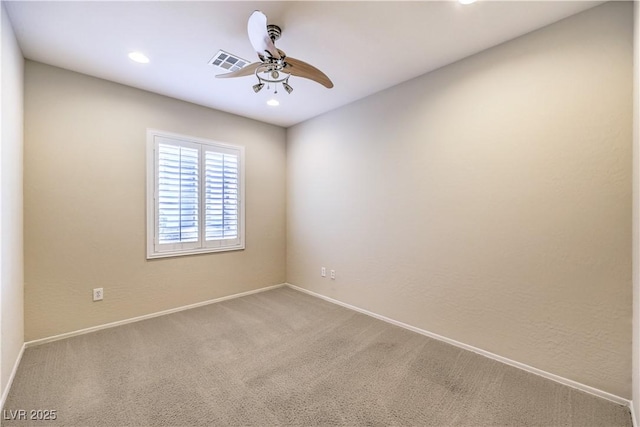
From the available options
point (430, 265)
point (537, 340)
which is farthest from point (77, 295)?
point (537, 340)

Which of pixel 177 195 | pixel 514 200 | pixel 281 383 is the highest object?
pixel 177 195

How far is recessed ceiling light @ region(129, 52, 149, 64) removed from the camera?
2.44 metres

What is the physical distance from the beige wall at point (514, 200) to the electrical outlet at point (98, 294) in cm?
288

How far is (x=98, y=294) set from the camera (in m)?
2.90

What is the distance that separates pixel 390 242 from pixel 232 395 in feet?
6.92

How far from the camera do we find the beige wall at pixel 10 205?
1.85 meters

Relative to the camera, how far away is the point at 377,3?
1872 mm

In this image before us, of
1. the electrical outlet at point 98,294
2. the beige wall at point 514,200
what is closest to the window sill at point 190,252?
the electrical outlet at point 98,294

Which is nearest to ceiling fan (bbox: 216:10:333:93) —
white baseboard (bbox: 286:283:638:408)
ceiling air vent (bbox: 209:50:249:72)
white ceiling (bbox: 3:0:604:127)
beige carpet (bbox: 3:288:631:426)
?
white ceiling (bbox: 3:0:604:127)

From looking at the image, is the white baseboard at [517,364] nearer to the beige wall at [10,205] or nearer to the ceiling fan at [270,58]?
the ceiling fan at [270,58]

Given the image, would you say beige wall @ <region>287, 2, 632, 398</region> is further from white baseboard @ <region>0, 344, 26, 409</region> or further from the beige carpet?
white baseboard @ <region>0, 344, 26, 409</region>

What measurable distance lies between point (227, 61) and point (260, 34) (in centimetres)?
104

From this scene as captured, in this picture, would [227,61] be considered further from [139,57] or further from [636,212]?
[636,212]

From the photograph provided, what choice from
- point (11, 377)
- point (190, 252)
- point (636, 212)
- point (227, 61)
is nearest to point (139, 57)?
point (227, 61)
